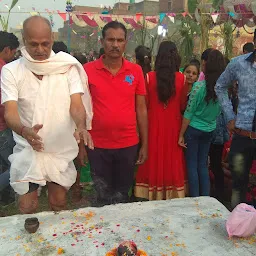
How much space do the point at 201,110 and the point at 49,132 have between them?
5.11 ft

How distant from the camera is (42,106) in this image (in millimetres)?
2082

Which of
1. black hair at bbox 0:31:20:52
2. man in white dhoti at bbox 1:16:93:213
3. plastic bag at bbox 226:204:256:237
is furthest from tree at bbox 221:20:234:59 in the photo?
plastic bag at bbox 226:204:256:237

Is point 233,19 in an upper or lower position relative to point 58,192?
upper

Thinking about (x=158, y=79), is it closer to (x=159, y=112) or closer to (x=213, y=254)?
(x=159, y=112)

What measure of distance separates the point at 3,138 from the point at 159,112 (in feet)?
5.05

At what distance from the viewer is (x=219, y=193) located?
3559 mm

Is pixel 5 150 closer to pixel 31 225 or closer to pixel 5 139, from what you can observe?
pixel 5 139

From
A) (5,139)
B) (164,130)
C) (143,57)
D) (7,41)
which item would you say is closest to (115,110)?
(164,130)

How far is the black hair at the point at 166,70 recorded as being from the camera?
3.01m

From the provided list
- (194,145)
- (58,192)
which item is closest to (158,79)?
(194,145)

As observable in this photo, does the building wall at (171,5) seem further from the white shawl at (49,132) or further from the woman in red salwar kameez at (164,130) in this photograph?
the white shawl at (49,132)

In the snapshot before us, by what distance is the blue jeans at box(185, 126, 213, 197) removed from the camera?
3197 mm

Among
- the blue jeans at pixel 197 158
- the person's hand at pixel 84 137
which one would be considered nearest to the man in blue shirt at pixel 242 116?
the blue jeans at pixel 197 158

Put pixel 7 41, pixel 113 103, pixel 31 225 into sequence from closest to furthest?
pixel 31 225
pixel 113 103
pixel 7 41
